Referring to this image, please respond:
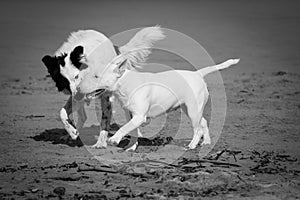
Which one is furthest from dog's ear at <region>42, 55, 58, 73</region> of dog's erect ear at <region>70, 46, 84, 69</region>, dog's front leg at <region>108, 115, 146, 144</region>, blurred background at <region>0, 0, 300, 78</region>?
blurred background at <region>0, 0, 300, 78</region>

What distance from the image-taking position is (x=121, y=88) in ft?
26.0

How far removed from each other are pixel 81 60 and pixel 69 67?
177mm

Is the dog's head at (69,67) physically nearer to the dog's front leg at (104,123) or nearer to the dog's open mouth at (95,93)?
the dog's open mouth at (95,93)

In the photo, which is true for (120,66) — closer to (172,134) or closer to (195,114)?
(195,114)

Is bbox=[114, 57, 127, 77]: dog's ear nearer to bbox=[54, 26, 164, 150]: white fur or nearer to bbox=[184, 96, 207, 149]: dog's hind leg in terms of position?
bbox=[54, 26, 164, 150]: white fur

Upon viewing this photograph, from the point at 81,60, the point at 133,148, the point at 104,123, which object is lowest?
the point at 133,148

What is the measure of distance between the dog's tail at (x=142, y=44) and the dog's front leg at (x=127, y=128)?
1168mm

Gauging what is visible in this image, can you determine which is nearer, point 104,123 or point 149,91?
point 149,91

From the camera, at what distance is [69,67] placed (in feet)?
27.2

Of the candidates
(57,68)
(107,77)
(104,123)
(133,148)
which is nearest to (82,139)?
(104,123)

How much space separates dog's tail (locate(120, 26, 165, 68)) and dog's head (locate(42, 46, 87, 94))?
29.3 inches

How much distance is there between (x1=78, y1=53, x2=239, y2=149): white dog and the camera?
7844mm

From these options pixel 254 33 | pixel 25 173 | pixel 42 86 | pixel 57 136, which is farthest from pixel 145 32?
pixel 254 33

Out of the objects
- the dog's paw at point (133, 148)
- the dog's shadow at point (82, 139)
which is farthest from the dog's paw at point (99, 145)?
the dog's paw at point (133, 148)
